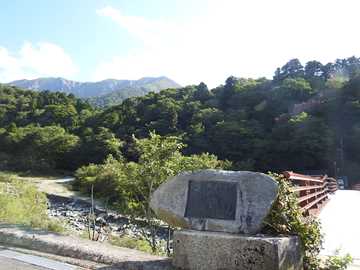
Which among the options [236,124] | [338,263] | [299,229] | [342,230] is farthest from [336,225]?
[236,124]

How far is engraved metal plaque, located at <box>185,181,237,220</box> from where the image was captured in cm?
384

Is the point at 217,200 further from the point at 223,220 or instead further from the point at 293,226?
the point at 293,226

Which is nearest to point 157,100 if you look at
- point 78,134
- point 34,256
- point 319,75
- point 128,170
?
point 78,134

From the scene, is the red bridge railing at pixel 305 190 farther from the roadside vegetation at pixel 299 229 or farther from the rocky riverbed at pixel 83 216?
the rocky riverbed at pixel 83 216

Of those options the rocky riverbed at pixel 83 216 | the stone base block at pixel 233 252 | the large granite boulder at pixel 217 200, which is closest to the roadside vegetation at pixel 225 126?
the rocky riverbed at pixel 83 216

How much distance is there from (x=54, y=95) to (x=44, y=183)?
36.6m

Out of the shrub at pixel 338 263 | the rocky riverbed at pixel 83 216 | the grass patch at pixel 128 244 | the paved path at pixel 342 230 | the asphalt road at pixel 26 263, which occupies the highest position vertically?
the shrub at pixel 338 263

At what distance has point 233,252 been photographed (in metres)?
3.58

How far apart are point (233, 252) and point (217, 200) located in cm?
53

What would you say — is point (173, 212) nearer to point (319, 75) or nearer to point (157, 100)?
point (157, 100)

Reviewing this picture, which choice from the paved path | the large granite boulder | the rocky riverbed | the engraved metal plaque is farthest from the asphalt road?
the rocky riverbed

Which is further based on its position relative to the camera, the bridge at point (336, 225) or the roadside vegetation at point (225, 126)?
the roadside vegetation at point (225, 126)

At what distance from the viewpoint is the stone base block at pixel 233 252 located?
3457mm

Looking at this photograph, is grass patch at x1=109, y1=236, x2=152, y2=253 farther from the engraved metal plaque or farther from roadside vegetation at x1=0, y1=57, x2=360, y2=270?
roadside vegetation at x1=0, y1=57, x2=360, y2=270
